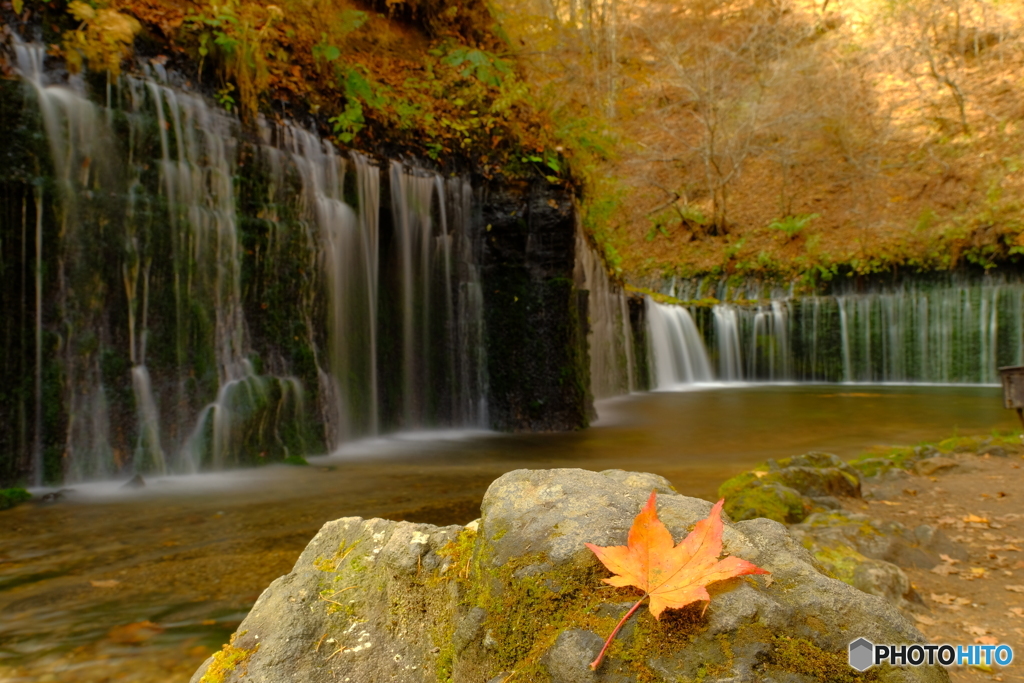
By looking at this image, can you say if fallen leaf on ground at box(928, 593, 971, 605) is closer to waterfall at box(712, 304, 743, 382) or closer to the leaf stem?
the leaf stem

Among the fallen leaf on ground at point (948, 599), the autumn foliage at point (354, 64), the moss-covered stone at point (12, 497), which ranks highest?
the autumn foliage at point (354, 64)

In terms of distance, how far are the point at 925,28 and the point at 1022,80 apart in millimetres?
3902

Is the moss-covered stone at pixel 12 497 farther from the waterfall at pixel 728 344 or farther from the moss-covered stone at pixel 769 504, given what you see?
the waterfall at pixel 728 344

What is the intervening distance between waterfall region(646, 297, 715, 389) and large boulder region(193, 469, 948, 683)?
14.7 m

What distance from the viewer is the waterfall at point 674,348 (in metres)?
16.3

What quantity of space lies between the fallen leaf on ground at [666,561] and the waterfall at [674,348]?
1497 cm

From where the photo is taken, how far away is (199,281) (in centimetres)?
584

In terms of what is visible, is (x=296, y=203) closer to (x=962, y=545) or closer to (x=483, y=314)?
(x=483, y=314)

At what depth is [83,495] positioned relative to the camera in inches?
187

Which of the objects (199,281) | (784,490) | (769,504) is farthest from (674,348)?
(769,504)

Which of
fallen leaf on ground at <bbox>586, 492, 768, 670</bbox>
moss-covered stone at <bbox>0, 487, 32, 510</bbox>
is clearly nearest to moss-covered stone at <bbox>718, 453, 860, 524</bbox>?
fallen leaf on ground at <bbox>586, 492, 768, 670</bbox>

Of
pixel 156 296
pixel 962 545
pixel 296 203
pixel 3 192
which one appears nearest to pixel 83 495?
pixel 156 296

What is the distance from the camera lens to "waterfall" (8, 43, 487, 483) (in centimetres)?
523

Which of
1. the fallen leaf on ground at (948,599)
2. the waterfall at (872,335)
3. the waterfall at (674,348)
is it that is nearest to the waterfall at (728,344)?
the waterfall at (872,335)
